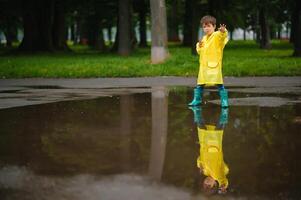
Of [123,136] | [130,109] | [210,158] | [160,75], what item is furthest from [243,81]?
[210,158]

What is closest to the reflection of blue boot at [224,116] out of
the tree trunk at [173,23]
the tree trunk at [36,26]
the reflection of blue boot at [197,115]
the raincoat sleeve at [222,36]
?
the reflection of blue boot at [197,115]

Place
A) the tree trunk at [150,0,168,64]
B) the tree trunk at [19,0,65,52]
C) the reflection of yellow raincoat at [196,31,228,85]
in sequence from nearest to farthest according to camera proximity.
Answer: the reflection of yellow raincoat at [196,31,228,85] → the tree trunk at [150,0,168,64] → the tree trunk at [19,0,65,52]

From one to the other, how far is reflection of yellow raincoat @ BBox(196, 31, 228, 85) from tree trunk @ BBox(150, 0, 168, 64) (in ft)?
39.0

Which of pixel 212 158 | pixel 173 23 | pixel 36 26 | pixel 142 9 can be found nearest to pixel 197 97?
pixel 212 158

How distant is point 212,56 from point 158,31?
12.5 meters

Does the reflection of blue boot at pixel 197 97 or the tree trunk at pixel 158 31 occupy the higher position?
the tree trunk at pixel 158 31

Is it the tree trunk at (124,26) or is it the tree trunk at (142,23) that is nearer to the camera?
the tree trunk at (124,26)

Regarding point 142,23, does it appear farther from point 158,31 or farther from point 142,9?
point 158,31

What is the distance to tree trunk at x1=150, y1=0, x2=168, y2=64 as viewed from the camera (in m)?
22.8

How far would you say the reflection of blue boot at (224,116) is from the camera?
895 centimetres

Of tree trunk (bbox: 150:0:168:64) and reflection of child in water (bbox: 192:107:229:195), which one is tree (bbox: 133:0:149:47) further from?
reflection of child in water (bbox: 192:107:229:195)

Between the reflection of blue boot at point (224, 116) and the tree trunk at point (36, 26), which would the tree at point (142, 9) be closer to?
the tree trunk at point (36, 26)

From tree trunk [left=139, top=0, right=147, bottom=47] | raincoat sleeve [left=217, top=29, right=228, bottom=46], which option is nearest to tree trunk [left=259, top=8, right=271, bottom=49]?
tree trunk [left=139, top=0, right=147, bottom=47]

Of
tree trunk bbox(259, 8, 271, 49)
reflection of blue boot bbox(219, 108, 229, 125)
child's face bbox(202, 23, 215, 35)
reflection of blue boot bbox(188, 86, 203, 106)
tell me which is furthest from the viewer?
tree trunk bbox(259, 8, 271, 49)
